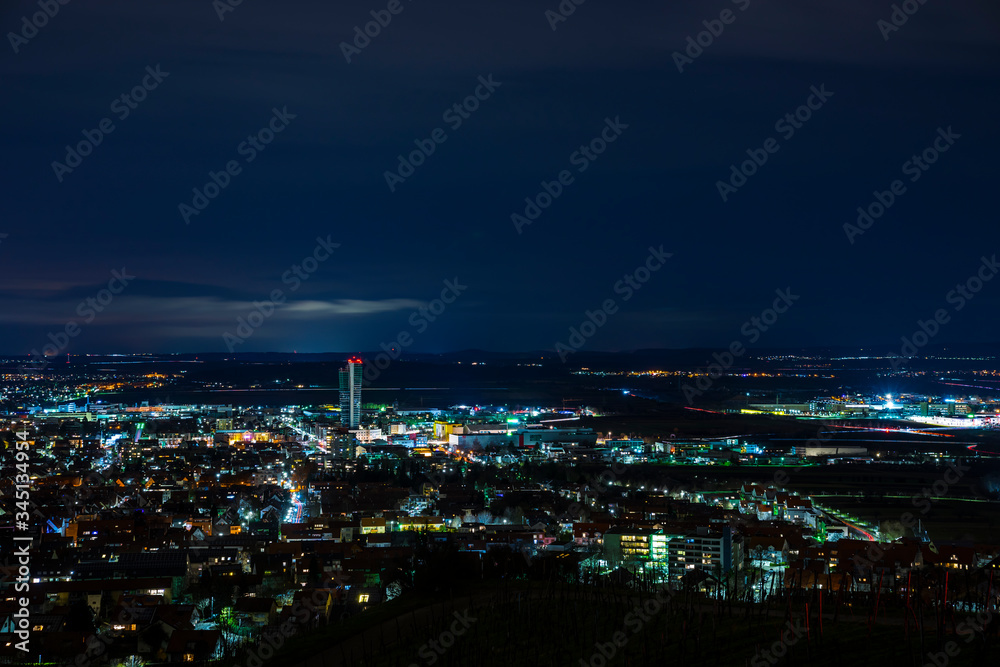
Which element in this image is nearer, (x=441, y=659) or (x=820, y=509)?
(x=441, y=659)

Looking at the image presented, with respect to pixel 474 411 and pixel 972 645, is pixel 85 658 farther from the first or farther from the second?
pixel 474 411

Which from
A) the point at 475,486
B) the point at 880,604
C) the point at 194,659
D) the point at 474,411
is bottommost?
the point at 194,659

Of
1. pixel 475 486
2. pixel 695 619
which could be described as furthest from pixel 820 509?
pixel 695 619

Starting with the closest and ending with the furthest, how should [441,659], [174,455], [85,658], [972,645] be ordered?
[972,645] < [441,659] < [85,658] < [174,455]

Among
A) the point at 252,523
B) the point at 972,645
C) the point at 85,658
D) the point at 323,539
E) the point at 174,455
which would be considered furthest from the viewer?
the point at 174,455

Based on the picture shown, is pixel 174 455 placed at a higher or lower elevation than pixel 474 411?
lower

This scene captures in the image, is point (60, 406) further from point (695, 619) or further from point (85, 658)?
point (695, 619)

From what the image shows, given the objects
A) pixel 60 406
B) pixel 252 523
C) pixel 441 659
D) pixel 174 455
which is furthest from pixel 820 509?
pixel 60 406
